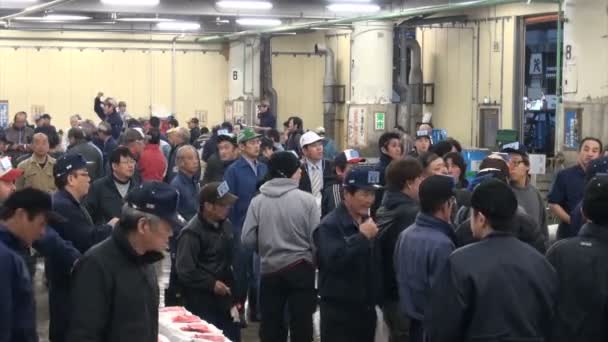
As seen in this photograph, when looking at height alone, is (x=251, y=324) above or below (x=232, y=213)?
below

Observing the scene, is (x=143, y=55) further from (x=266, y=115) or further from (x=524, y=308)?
(x=524, y=308)

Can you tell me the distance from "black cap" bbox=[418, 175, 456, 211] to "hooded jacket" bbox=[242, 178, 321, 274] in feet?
5.56

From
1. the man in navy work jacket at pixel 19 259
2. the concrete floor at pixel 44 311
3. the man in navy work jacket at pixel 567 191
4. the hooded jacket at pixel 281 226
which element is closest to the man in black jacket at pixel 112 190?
the concrete floor at pixel 44 311

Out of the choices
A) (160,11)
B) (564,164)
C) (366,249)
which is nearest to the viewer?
(366,249)

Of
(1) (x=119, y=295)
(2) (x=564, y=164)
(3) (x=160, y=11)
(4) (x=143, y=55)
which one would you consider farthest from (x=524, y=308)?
(4) (x=143, y=55)

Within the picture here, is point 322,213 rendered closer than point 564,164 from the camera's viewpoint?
Yes

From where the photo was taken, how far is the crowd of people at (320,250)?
4723mm

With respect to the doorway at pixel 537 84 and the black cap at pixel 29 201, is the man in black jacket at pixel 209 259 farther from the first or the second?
the doorway at pixel 537 84

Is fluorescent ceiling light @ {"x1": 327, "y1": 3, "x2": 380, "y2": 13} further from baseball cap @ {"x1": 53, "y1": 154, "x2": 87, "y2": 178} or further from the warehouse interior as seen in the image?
baseball cap @ {"x1": 53, "y1": 154, "x2": 87, "y2": 178}

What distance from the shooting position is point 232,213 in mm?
10008

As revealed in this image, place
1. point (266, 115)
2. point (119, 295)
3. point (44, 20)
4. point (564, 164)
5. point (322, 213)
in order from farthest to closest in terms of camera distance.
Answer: point (44, 20), point (266, 115), point (564, 164), point (322, 213), point (119, 295)

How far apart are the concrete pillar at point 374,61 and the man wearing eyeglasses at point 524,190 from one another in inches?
539

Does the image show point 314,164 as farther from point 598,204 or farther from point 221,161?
point 598,204

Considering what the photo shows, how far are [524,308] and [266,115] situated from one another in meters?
21.0
